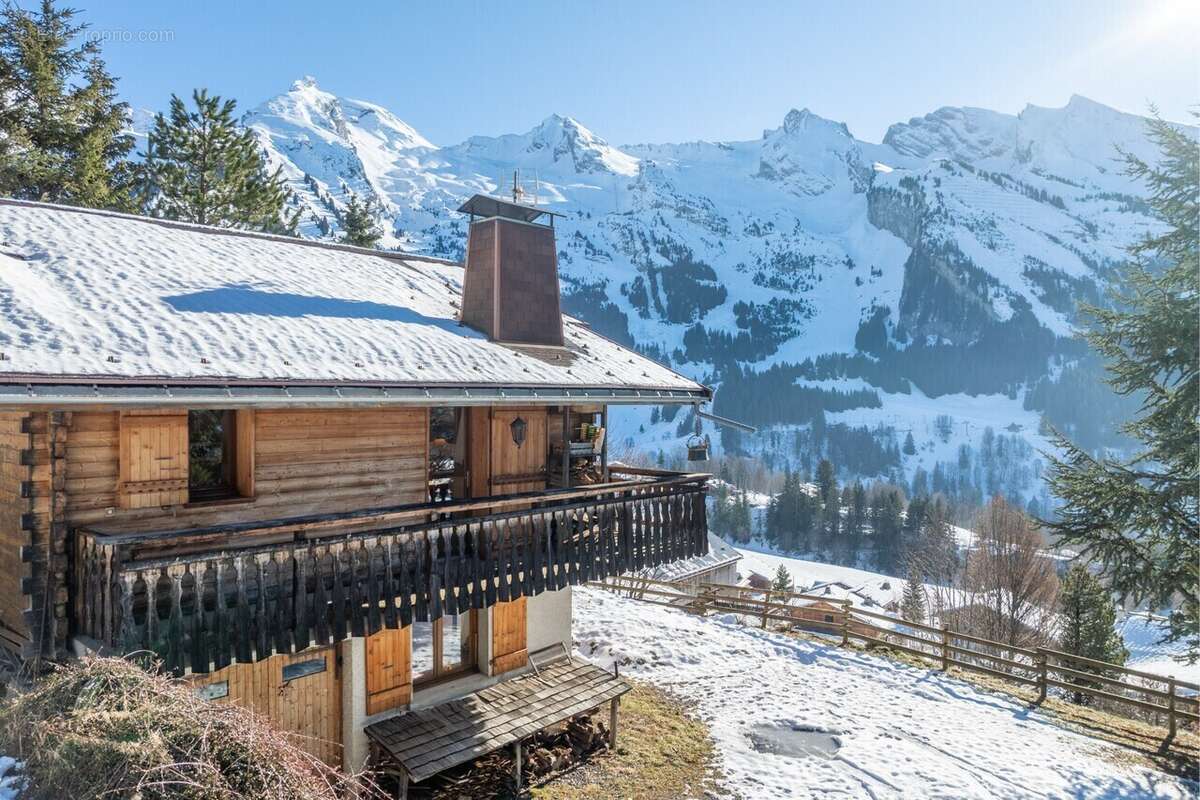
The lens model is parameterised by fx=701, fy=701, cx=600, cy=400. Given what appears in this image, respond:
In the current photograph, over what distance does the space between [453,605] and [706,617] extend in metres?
13.7

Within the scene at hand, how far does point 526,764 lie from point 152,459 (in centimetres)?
786

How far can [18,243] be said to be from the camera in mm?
9641

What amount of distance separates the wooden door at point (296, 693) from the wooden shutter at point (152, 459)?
2.53 meters

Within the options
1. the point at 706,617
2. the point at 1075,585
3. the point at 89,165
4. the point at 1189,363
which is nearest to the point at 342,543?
the point at 706,617

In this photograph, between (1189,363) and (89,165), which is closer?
A: (1189,363)

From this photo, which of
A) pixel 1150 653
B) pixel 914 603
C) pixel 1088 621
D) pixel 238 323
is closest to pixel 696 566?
pixel 914 603

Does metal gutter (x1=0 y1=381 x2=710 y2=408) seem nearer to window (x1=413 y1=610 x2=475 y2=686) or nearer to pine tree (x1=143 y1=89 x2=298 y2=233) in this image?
window (x1=413 y1=610 x2=475 y2=686)

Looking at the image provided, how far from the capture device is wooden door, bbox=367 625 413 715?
11211 millimetres

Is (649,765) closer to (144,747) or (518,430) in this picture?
(518,430)

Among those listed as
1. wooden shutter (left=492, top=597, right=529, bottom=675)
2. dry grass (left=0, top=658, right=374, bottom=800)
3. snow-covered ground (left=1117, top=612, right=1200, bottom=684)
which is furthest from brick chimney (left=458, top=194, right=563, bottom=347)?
snow-covered ground (left=1117, top=612, right=1200, bottom=684)

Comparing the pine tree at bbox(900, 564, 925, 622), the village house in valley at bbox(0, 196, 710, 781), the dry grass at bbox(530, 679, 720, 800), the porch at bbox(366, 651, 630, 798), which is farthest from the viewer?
the pine tree at bbox(900, 564, 925, 622)

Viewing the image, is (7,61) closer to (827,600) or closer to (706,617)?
(706,617)

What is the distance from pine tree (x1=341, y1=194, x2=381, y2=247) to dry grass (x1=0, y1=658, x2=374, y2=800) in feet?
95.8

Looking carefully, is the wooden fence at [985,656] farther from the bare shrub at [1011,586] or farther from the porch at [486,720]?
the porch at [486,720]
